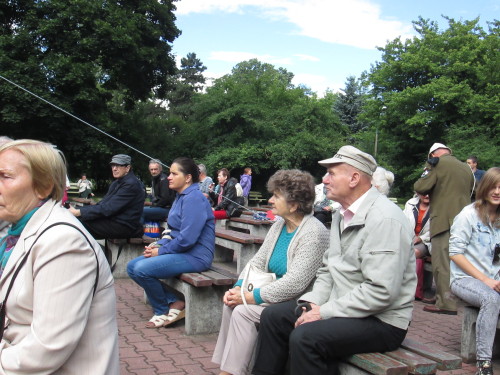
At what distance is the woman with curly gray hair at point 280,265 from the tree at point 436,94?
25.2m

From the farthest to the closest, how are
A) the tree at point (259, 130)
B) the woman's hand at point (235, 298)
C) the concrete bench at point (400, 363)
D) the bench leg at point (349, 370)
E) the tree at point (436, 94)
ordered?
1. the tree at point (259, 130)
2. the tree at point (436, 94)
3. the woman's hand at point (235, 298)
4. the bench leg at point (349, 370)
5. the concrete bench at point (400, 363)

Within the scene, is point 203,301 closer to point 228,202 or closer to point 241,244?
point 241,244

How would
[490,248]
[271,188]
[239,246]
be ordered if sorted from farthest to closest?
[239,246], [490,248], [271,188]

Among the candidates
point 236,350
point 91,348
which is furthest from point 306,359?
point 91,348

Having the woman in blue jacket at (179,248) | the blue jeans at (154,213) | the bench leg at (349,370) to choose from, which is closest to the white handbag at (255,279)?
the bench leg at (349,370)

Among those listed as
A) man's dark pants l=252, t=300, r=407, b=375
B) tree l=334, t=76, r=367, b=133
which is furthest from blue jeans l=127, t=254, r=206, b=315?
tree l=334, t=76, r=367, b=133

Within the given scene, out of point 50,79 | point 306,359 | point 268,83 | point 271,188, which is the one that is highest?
point 268,83

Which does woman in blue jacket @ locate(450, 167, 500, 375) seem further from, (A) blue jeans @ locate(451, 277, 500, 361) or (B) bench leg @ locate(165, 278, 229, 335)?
(B) bench leg @ locate(165, 278, 229, 335)

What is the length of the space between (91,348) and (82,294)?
0.26m

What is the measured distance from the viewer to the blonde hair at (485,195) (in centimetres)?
443

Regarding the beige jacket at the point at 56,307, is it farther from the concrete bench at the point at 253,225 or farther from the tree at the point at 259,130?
the tree at the point at 259,130

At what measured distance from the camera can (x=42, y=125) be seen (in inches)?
958

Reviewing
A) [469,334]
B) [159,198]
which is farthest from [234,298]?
[159,198]

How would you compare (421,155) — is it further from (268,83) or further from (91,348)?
(91,348)
